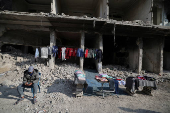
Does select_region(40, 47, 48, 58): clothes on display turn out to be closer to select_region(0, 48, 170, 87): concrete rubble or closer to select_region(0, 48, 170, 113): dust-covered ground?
select_region(0, 48, 170, 87): concrete rubble

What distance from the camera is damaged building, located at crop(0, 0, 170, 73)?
7.36 metres

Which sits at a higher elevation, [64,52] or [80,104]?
[64,52]

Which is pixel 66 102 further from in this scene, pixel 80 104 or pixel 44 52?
pixel 44 52

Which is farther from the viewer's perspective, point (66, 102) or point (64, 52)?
point (64, 52)

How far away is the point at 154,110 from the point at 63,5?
43.5 feet

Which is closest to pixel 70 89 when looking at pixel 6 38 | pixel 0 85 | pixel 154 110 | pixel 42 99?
pixel 42 99

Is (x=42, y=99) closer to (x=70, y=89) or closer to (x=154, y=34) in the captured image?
(x=70, y=89)

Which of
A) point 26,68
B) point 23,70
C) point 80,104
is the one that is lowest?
point 80,104

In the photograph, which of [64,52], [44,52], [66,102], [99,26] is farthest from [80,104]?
[99,26]

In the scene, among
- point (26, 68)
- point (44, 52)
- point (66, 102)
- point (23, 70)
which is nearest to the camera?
point (66, 102)

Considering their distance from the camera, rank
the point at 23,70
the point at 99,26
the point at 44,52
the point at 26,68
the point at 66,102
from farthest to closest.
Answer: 1. the point at 99,26
2. the point at 44,52
3. the point at 26,68
4. the point at 23,70
5. the point at 66,102

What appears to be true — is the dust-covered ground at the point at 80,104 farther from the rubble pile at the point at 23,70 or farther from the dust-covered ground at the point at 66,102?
the rubble pile at the point at 23,70

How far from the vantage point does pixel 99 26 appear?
26.7ft

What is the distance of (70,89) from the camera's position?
5.33 m
